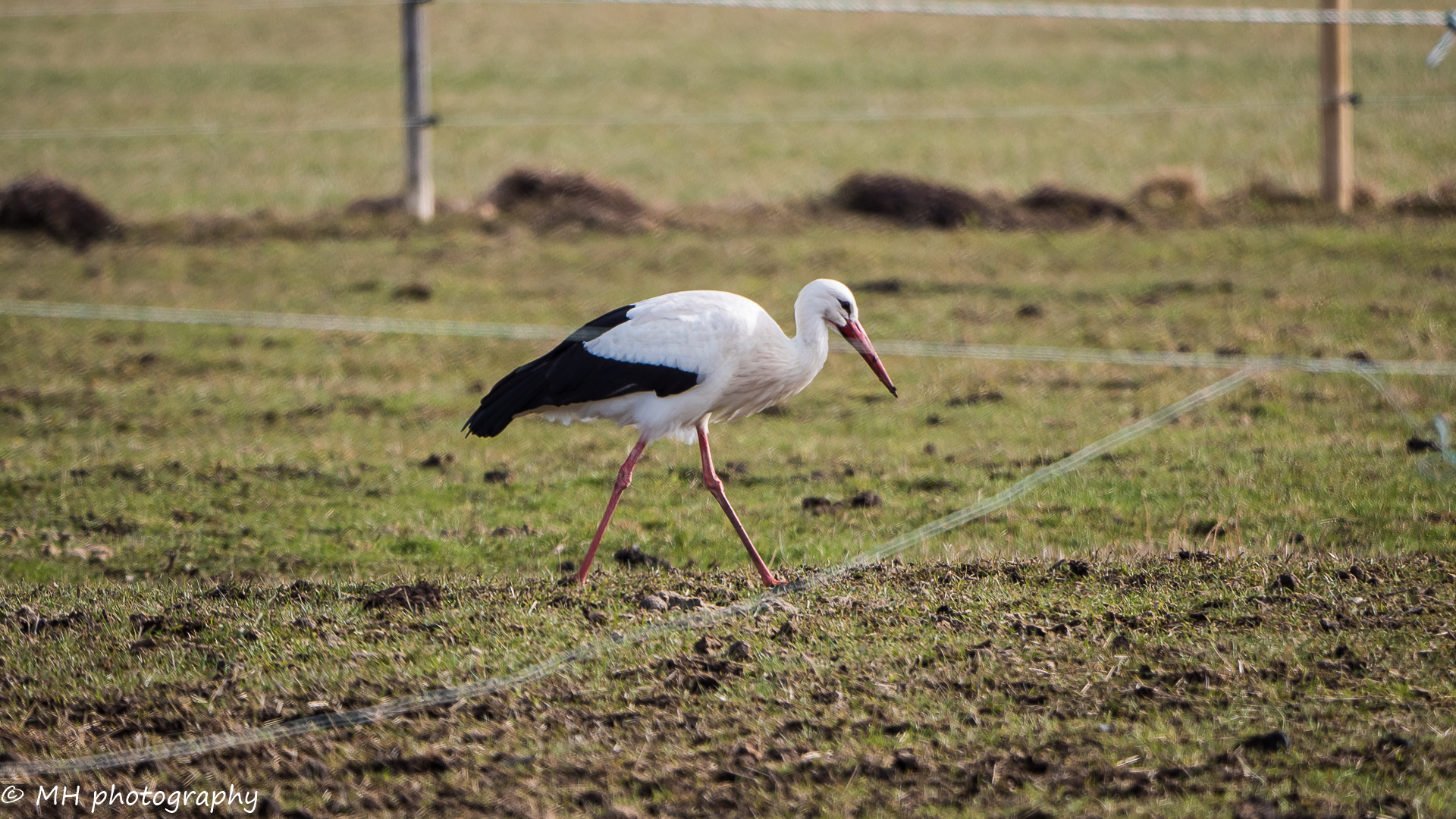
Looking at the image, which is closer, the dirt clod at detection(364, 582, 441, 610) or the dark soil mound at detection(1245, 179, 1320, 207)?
the dirt clod at detection(364, 582, 441, 610)

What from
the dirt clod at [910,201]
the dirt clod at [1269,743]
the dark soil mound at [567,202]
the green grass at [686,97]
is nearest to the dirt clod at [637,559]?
the dirt clod at [1269,743]

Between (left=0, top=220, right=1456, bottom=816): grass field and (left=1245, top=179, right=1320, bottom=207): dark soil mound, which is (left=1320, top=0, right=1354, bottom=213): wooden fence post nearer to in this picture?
(left=1245, top=179, right=1320, bottom=207): dark soil mound

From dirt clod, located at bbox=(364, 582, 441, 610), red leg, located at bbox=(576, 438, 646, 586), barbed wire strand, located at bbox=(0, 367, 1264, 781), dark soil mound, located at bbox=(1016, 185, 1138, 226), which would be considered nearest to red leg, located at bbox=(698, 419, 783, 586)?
barbed wire strand, located at bbox=(0, 367, 1264, 781)

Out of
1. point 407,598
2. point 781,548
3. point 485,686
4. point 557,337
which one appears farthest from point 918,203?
point 485,686

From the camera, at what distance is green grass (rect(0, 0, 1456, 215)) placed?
1961cm

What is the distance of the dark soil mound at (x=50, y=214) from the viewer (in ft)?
48.6

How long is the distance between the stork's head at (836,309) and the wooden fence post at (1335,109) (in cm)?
996

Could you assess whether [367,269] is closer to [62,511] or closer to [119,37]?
[62,511]

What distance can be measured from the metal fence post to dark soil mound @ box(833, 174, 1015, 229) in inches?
178

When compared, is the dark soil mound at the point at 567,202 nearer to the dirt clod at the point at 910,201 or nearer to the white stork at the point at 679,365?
the dirt clod at the point at 910,201

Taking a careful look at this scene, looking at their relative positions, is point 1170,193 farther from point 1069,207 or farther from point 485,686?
point 485,686

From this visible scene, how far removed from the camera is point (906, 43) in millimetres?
33500

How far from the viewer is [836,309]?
6312mm

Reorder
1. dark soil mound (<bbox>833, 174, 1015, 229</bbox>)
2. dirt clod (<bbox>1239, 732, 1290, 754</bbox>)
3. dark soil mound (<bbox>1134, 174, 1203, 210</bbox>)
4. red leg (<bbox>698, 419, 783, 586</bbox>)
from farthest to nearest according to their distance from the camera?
1. dark soil mound (<bbox>1134, 174, 1203, 210</bbox>)
2. dark soil mound (<bbox>833, 174, 1015, 229</bbox>)
3. red leg (<bbox>698, 419, 783, 586</bbox>)
4. dirt clod (<bbox>1239, 732, 1290, 754</bbox>)
